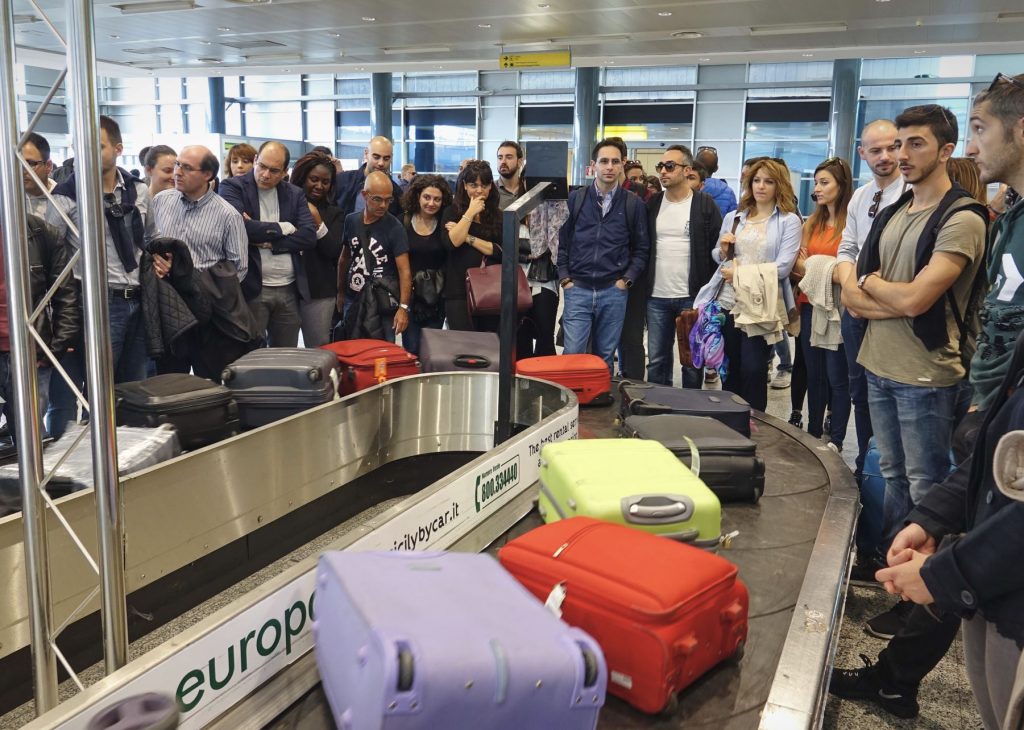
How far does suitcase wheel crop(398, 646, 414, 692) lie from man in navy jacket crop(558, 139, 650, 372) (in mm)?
3752

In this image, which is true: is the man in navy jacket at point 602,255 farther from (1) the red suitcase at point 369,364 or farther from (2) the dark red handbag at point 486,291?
(1) the red suitcase at point 369,364

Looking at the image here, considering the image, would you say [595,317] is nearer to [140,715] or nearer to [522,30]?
[140,715]

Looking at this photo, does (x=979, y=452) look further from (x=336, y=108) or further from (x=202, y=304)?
(x=336, y=108)

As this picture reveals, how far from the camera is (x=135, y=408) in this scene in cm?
283

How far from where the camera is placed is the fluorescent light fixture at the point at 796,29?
11219 mm

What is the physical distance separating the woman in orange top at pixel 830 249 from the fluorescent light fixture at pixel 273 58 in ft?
41.7

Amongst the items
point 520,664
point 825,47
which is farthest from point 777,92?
point 520,664

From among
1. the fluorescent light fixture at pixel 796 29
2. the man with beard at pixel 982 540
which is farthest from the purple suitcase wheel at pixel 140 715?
the fluorescent light fixture at pixel 796 29

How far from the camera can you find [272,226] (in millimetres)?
4383

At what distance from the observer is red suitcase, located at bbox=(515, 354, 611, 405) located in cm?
339

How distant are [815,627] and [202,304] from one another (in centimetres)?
319

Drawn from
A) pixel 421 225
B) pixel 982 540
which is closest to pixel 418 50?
pixel 421 225

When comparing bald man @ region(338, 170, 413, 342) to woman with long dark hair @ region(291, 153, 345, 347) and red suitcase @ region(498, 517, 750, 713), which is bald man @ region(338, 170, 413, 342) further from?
red suitcase @ region(498, 517, 750, 713)

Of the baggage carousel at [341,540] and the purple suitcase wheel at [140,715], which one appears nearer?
the purple suitcase wheel at [140,715]
